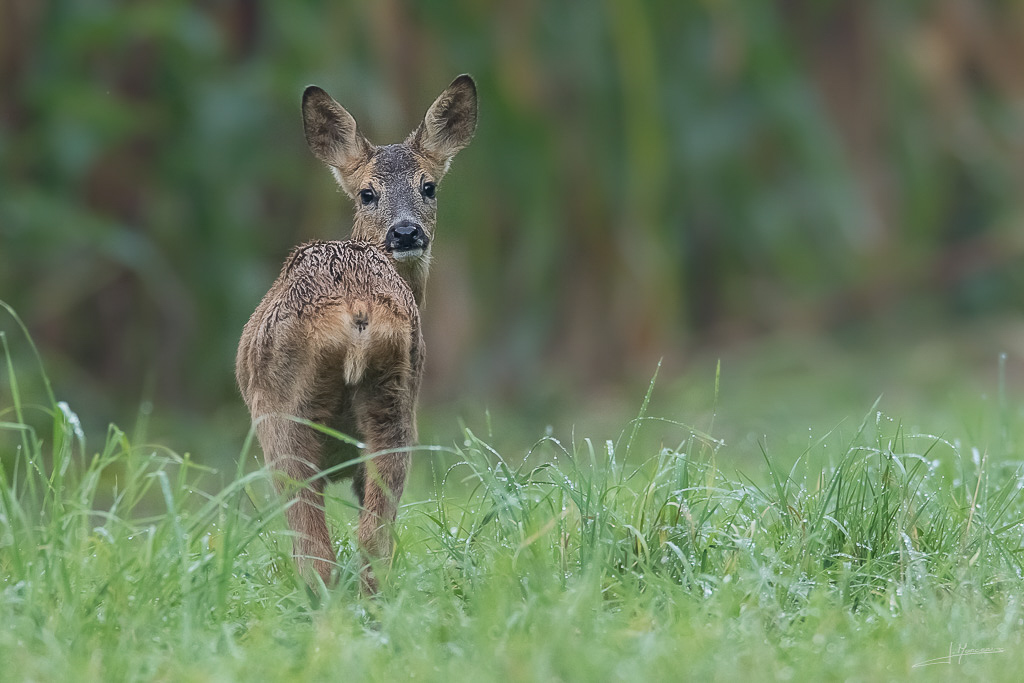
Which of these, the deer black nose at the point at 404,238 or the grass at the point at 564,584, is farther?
the deer black nose at the point at 404,238

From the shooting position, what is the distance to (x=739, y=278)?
13.8 metres

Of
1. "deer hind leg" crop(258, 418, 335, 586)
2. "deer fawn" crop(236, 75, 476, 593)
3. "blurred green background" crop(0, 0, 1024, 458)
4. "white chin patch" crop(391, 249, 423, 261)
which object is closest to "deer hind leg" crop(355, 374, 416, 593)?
"deer fawn" crop(236, 75, 476, 593)

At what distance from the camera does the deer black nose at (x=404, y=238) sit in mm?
5312

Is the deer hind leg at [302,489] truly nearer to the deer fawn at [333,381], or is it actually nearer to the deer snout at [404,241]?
the deer fawn at [333,381]

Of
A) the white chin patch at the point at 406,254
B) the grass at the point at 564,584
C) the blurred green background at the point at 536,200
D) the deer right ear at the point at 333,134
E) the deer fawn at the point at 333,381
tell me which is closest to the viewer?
the grass at the point at 564,584

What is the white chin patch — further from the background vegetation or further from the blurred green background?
the blurred green background

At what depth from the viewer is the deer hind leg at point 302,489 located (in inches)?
171

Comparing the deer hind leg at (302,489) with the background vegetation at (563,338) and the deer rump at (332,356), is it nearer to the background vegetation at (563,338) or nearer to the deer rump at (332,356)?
the deer rump at (332,356)

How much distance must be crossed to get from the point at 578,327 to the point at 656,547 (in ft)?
25.2

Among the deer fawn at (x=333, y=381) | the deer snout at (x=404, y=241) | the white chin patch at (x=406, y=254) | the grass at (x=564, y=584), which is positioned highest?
the deer snout at (x=404, y=241)

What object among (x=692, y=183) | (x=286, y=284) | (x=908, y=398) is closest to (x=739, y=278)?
(x=692, y=183)

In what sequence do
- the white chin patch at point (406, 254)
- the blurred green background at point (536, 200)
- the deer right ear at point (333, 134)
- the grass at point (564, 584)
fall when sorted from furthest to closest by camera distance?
the blurred green background at point (536, 200)
the deer right ear at point (333, 134)
the white chin patch at point (406, 254)
the grass at point (564, 584)

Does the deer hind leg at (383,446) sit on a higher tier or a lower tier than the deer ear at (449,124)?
lower

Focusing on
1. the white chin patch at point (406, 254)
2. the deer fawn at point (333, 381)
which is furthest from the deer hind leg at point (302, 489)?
the white chin patch at point (406, 254)
